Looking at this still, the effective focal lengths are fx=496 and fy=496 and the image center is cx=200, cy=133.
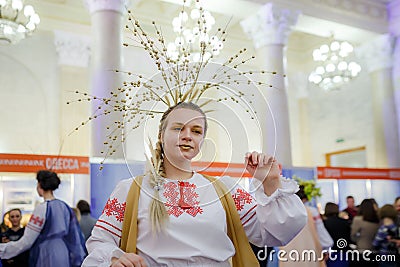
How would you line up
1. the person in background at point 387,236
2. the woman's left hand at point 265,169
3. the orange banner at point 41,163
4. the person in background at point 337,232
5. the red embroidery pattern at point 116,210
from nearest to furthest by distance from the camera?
the woman's left hand at point 265,169
the red embroidery pattern at point 116,210
the person in background at point 387,236
the orange banner at point 41,163
the person in background at point 337,232

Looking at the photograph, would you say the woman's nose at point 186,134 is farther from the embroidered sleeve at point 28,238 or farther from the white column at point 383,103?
the white column at point 383,103

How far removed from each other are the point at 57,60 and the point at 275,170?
975 cm

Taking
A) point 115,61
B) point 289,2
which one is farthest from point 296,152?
point 115,61

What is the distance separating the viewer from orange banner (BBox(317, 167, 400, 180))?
8.80 meters

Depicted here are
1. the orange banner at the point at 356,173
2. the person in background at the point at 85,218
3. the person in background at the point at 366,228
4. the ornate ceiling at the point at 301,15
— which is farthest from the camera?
the ornate ceiling at the point at 301,15

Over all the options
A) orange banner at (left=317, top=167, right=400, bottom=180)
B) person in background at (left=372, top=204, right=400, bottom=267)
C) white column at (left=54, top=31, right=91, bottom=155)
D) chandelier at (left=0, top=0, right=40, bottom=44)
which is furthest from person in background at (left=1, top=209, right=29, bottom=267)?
orange banner at (left=317, top=167, right=400, bottom=180)

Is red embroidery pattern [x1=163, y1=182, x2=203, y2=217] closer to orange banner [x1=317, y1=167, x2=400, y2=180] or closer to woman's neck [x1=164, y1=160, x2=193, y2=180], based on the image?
woman's neck [x1=164, y1=160, x2=193, y2=180]

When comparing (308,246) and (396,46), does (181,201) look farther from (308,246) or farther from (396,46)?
(396,46)

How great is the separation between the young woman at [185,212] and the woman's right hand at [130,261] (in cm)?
5

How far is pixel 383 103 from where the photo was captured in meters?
11.2

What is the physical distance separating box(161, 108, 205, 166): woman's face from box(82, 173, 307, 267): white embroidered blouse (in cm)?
14

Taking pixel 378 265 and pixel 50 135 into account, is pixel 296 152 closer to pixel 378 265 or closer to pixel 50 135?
pixel 50 135

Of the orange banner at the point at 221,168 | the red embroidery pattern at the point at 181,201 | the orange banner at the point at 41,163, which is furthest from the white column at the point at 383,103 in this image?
the red embroidery pattern at the point at 181,201

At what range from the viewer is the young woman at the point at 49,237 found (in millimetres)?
4480
